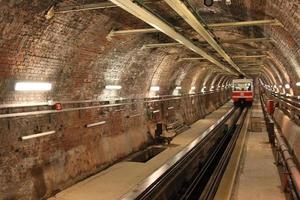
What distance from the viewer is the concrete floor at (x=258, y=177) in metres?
6.27

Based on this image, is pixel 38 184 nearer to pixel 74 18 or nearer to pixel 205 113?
pixel 74 18

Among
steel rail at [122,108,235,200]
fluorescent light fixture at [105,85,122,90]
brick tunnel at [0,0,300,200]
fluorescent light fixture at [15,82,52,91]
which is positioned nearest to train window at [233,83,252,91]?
brick tunnel at [0,0,300,200]

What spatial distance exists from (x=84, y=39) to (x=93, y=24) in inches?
17.8

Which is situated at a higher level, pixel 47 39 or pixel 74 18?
pixel 74 18

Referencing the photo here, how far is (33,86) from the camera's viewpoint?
7273 mm

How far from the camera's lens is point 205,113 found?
2912 cm

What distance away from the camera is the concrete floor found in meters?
→ 6.27

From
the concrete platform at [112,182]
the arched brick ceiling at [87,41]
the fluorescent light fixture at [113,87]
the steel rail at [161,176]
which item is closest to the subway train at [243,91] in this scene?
the arched brick ceiling at [87,41]

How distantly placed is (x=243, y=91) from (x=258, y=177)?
85.7 feet

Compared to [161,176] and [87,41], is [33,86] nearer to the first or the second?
[87,41]

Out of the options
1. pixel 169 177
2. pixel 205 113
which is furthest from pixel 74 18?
pixel 205 113

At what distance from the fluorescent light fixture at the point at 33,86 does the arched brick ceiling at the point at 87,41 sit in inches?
4.8

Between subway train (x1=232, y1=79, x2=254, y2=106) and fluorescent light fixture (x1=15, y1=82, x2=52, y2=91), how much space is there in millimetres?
26985

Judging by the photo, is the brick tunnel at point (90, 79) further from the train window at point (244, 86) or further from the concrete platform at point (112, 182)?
the train window at point (244, 86)
